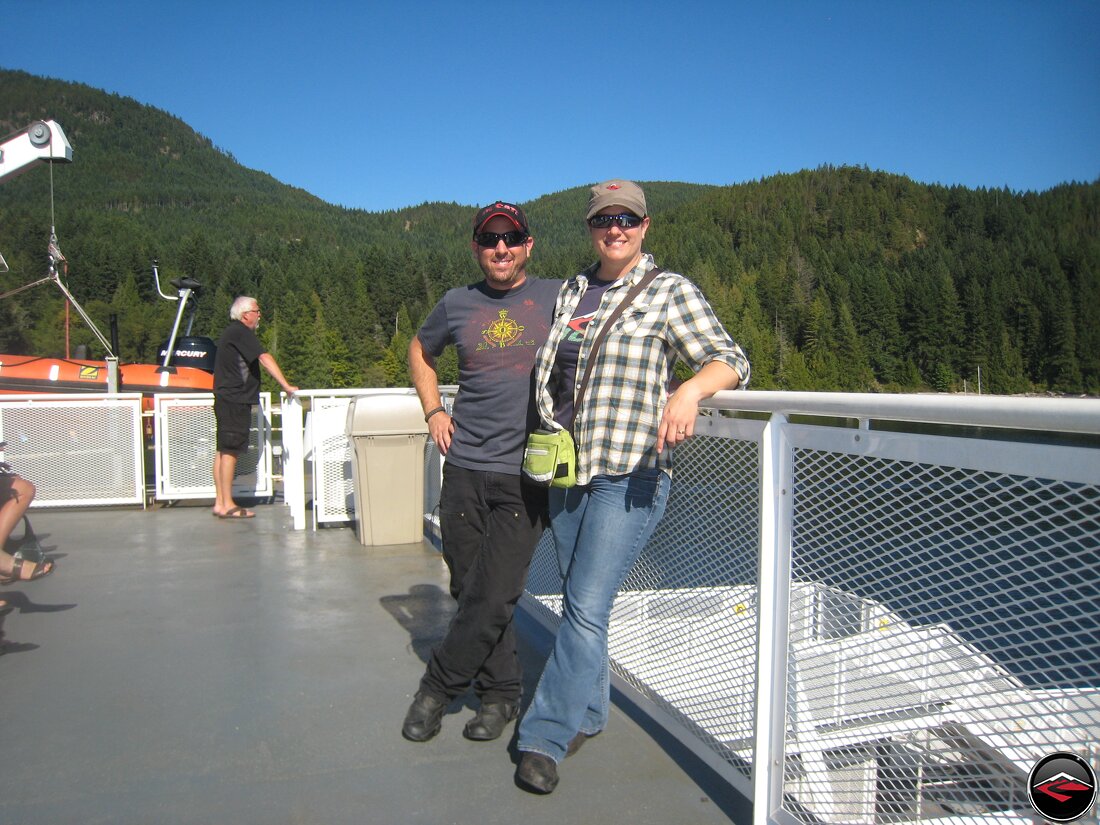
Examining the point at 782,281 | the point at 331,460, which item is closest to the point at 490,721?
the point at 331,460

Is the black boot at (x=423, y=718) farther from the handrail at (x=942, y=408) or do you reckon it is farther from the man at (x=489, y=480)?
the handrail at (x=942, y=408)

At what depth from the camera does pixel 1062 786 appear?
1354 millimetres

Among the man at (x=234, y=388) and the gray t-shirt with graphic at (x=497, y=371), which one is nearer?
the gray t-shirt with graphic at (x=497, y=371)

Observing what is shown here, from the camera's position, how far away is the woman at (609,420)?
2.06 m

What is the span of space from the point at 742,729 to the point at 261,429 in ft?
19.5

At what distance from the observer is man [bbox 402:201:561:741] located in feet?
8.11

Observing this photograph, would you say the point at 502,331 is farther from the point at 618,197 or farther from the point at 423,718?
the point at 423,718

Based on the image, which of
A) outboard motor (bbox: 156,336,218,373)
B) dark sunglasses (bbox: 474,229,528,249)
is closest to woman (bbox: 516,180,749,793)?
dark sunglasses (bbox: 474,229,528,249)

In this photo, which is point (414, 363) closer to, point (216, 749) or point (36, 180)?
point (216, 749)

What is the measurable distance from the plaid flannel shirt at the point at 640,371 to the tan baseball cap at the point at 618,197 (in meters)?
0.22

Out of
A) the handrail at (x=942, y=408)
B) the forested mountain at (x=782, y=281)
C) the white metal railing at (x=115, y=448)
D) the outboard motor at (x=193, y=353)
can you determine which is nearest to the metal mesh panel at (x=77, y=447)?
the white metal railing at (x=115, y=448)

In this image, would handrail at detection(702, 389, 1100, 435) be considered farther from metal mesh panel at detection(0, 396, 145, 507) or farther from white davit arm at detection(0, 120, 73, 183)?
metal mesh panel at detection(0, 396, 145, 507)

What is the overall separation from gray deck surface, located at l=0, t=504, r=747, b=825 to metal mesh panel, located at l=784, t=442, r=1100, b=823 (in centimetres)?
43

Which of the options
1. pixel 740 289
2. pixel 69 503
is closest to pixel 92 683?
pixel 69 503
